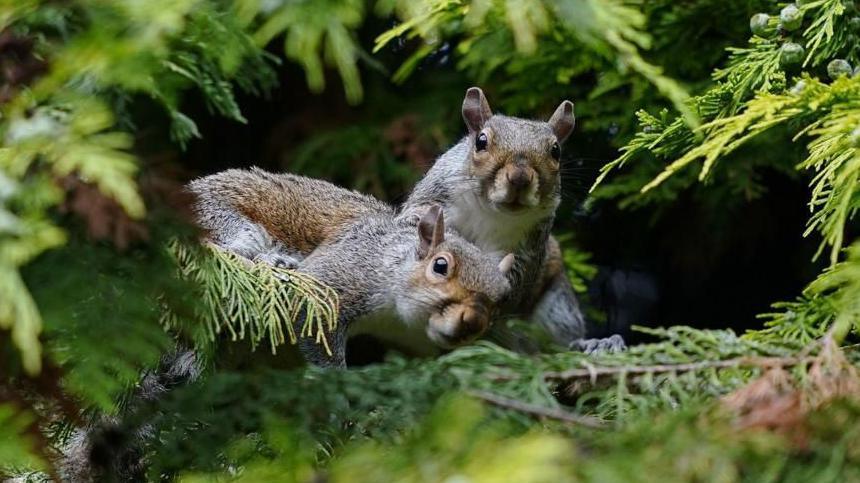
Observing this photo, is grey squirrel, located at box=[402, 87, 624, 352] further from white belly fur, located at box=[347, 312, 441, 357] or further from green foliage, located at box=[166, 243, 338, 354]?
green foliage, located at box=[166, 243, 338, 354]

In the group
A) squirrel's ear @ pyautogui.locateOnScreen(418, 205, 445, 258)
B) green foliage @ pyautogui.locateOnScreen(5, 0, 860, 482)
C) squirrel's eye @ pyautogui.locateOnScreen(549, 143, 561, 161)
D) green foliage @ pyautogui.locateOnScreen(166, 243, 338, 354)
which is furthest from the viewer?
squirrel's eye @ pyautogui.locateOnScreen(549, 143, 561, 161)

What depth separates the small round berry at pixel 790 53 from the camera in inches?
81.8

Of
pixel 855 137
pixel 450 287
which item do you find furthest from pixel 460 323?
pixel 855 137

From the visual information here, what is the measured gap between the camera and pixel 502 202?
8.54 ft

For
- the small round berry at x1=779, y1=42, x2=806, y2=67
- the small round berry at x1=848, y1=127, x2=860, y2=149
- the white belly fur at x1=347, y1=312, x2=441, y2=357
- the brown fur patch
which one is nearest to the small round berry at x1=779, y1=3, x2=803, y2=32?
the small round berry at x1=779, y1=42, x2=806, y2=67

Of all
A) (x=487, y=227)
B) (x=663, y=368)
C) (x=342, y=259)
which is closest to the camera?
(x=663, y=368)

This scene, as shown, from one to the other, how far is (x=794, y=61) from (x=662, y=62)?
0.84 meters

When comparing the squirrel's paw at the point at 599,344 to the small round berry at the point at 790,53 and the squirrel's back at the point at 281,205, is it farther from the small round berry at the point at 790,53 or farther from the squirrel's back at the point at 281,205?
the small round berry at the point at 790,53

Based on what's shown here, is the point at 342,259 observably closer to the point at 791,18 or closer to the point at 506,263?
the point at 506,263

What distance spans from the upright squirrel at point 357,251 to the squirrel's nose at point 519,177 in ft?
0.54

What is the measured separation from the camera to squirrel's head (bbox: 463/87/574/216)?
2.59 meters

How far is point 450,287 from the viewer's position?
230 centimetres

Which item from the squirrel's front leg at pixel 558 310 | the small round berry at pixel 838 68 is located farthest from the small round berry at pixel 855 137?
the squirrel's front leg at pixel 558 310

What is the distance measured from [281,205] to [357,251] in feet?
0.78
